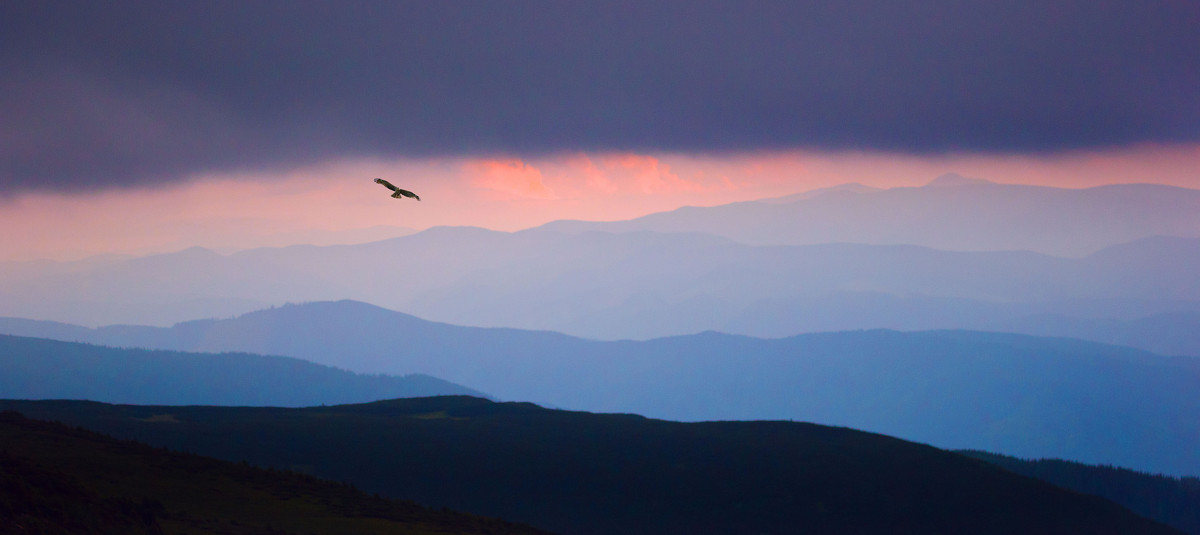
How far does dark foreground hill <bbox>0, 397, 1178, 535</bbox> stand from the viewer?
102 m

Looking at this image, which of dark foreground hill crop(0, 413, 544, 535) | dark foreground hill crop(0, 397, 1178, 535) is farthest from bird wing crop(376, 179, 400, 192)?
dark foreground hill crop(0, 397, 1178, 535)

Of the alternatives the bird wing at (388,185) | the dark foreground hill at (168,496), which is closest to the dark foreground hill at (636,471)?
the dark foreground hill at (168,496)

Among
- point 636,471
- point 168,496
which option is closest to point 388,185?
point 168,496

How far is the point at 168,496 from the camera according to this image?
2055 inches

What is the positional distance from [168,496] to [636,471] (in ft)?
230

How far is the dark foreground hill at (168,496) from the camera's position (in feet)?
109

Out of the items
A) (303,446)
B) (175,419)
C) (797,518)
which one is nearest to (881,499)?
(797,518)

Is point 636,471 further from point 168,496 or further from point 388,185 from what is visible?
point 388,185

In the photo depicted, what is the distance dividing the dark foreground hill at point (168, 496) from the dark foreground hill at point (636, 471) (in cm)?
3340

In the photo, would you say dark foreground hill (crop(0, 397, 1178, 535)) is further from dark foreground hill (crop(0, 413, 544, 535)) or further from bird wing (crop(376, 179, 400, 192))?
bird wing (crop(376, 179, 400, 192))

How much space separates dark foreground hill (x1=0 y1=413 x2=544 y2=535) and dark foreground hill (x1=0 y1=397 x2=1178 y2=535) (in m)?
33.4

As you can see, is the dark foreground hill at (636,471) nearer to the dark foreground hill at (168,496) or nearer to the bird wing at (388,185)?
the dark foreground hill at (168,496)

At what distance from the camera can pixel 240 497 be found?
55.8m

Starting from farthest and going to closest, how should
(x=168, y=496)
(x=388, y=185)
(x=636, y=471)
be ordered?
(x=636, y=471)
(x=168, y=496)
(x=388, y=185)
